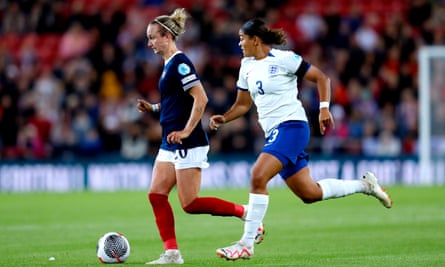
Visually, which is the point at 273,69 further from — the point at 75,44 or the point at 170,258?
the point at 75,44

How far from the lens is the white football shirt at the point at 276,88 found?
9867mm

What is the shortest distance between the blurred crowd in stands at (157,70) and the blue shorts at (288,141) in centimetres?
1317

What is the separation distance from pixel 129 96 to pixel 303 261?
1429cm

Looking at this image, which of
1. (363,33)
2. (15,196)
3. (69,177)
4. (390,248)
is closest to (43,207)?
(15,196)

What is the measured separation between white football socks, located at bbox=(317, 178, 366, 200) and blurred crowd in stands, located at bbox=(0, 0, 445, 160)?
1240 cm

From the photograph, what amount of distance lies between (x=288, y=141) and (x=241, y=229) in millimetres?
4677

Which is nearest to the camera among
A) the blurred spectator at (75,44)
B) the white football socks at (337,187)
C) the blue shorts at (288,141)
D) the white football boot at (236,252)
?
the white football boot at (236,252)

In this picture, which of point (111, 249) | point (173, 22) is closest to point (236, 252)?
point (111, 249)

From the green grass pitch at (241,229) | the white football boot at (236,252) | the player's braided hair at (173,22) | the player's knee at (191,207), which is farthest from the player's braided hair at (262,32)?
the green grass pitch at (241,229)

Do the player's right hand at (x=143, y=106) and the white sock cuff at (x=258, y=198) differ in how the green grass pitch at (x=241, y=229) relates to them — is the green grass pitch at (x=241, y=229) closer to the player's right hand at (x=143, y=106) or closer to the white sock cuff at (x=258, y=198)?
the white sock cuff at (x=258, y=198)

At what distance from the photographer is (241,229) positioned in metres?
14.2

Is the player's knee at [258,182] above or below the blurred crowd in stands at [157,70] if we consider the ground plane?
below

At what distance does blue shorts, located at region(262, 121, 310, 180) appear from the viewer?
969 centimetres

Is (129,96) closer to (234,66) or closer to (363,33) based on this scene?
(234,66)
